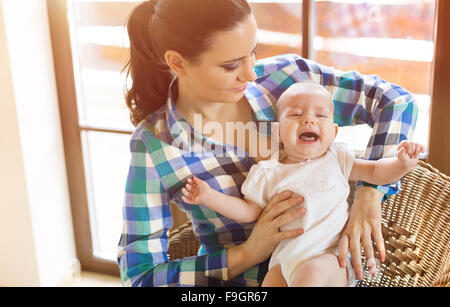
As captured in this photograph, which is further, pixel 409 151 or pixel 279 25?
pixel 279 25

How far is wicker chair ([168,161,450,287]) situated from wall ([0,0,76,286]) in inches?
35.8

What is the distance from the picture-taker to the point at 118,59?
1.45 meters

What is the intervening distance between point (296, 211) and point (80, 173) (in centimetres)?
95

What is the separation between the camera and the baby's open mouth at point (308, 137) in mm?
842

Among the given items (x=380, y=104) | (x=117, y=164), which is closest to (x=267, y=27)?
(x=380, y=104)

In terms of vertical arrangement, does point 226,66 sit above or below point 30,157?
above

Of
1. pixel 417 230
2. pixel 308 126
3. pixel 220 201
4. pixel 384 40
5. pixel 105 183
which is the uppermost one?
pixel 384 40

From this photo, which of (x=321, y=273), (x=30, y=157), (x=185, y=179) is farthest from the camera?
(x=30, y=157)

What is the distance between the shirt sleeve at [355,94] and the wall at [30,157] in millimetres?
714

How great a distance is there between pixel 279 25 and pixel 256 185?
0.52 metres

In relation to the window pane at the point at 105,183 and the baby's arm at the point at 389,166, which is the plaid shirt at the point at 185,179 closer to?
the baby's arm at the point at 389,166

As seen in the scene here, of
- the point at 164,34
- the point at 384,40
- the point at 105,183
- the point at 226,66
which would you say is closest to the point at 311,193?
the point at 226,66

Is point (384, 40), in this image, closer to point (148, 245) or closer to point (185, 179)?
point (185, 179)

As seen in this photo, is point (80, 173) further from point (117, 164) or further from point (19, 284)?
point (19, 284)
